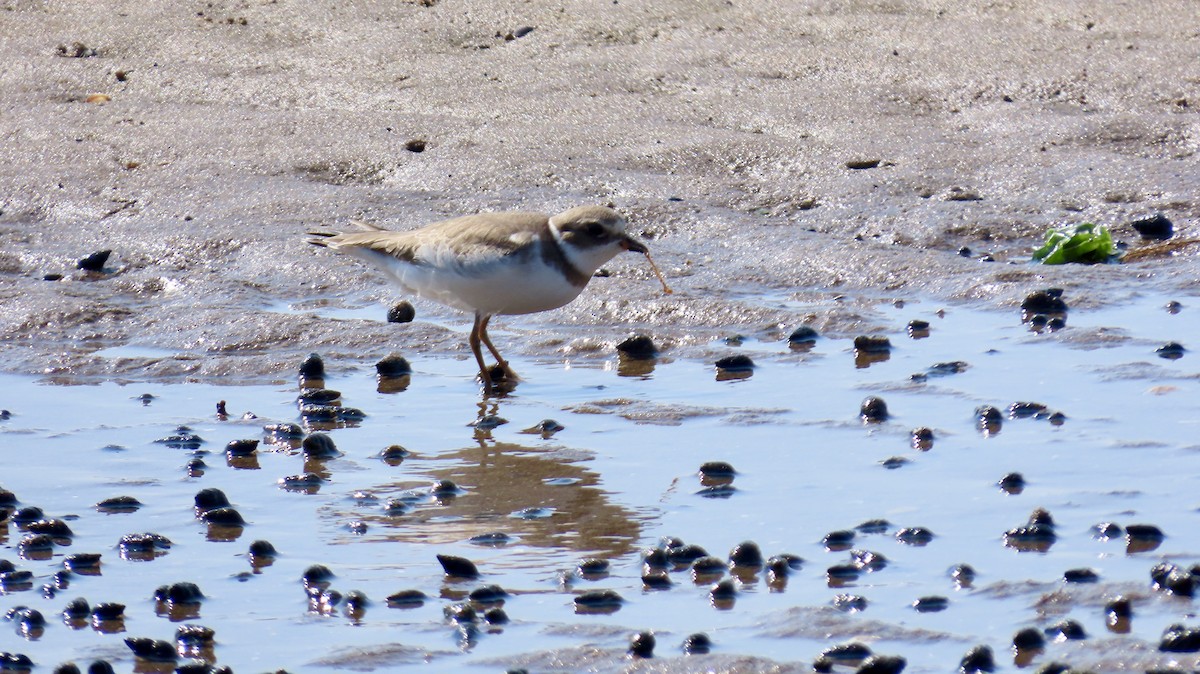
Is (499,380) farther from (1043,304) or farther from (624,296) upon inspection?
(1043,304)

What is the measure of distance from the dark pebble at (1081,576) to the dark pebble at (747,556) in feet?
3.11

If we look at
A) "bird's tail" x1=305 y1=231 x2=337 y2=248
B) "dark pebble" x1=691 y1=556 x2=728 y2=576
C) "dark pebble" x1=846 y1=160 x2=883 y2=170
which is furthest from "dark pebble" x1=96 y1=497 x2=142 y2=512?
"dark pebble" x1=846 y1=160 x2=883 y2=170

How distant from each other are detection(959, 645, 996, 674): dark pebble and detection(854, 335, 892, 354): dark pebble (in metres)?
3.78

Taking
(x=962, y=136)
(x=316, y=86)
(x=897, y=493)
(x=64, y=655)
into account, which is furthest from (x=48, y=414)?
(x=962, y=136)

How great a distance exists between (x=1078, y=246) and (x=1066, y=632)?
524 cm

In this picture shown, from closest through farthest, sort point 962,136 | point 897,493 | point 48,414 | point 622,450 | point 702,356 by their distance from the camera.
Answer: point 897,493, point 622,450, point 48,414, point 702,356, point 962,136

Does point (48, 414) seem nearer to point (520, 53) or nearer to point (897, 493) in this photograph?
point (897, 493)

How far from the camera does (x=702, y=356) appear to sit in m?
8.28

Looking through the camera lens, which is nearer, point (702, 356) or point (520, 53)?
point (702, 356)

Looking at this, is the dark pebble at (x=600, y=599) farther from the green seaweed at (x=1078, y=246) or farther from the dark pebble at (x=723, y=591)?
the green seaweed at (x=1078, y=246)

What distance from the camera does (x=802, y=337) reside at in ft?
27.6

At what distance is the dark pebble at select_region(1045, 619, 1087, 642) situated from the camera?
464cm

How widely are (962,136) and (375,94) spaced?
13.9 feet

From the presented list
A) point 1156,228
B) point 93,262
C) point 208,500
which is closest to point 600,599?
point 208,500
